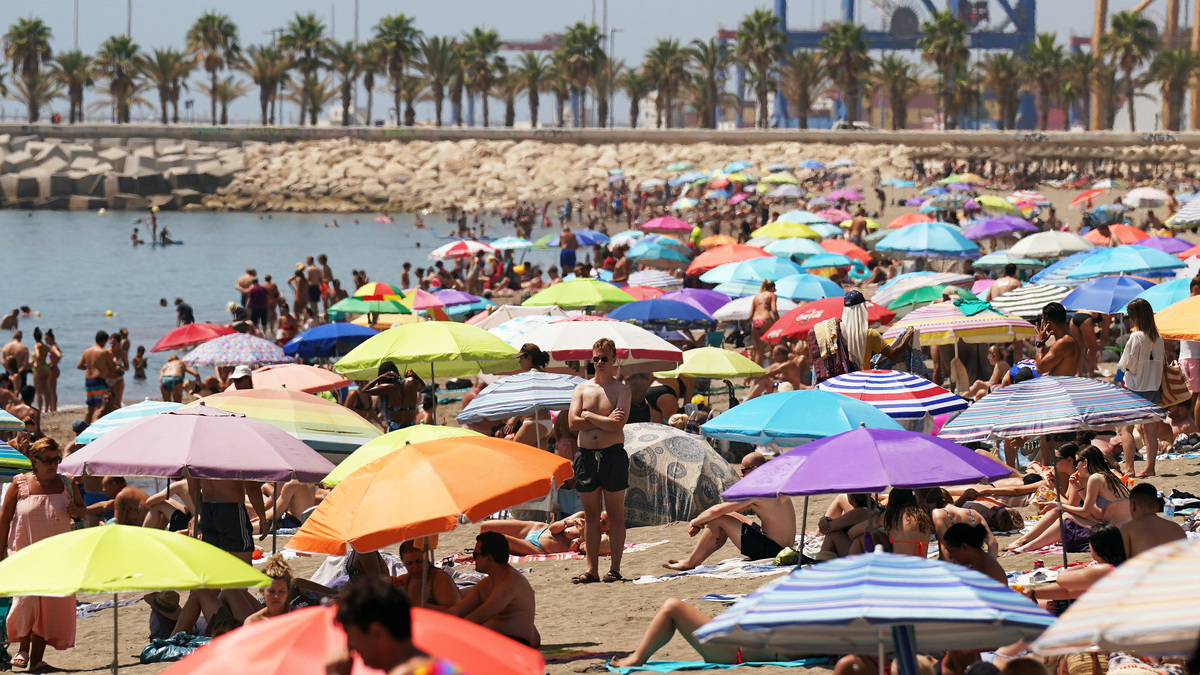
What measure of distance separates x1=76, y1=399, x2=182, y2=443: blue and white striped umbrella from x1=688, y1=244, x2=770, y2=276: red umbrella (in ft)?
36.3

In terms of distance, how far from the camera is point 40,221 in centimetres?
7338

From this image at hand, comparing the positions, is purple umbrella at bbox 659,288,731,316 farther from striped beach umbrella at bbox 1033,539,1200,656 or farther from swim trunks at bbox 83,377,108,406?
striped beach umbrella at bbox 1033,539,1200,656

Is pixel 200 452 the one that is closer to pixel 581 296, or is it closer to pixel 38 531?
pixel 38 531

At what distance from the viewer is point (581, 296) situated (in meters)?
15.8

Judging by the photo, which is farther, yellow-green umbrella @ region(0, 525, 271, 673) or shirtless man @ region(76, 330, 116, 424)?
shirtless man @ region(76, 330, 116, 424)

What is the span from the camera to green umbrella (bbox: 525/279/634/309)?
Answer: 15789 millimetres

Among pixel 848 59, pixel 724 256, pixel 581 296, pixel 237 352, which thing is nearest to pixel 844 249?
pixel 724 256

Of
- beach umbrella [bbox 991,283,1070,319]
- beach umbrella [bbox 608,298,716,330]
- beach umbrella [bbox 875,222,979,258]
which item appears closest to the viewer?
beach umbrella [bbox 991,283,1070,319]

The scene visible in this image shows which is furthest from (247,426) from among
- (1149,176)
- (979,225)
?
(1149,176)

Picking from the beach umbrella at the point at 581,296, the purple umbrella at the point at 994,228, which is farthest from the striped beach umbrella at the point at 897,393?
the purple umbrella at the point at 994,228

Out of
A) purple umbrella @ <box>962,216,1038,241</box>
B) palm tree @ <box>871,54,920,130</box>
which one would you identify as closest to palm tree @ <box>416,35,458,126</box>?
palm tree @ <box>871,54,920,130</box>

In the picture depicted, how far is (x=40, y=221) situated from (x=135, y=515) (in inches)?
2786

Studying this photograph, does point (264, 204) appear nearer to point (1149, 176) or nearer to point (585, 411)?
point (1149, 176)

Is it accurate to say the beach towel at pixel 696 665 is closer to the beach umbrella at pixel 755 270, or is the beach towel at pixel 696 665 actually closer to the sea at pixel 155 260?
the beach umbrella at pixel 755 270
